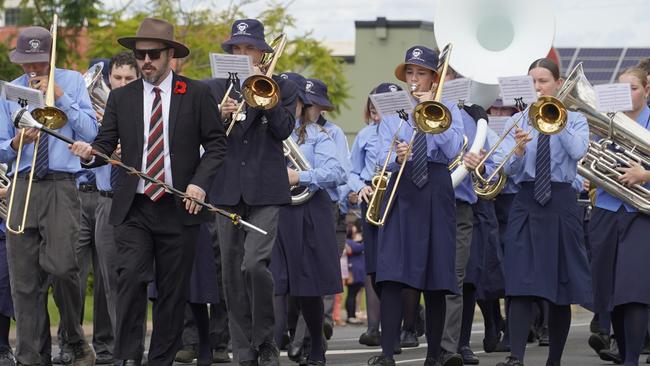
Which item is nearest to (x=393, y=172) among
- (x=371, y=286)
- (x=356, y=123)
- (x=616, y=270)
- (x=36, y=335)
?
(x=616, y=270)

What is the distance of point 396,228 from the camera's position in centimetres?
1157

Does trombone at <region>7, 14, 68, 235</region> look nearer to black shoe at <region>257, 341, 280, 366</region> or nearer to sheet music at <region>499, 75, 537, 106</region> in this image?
black shoe at <region>257, 341, 280, 366</region>

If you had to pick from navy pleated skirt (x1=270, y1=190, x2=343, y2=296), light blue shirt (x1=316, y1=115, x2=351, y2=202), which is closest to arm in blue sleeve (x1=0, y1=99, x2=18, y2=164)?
navy pleated skirt (x1=270, y1=190, x2=343, y2=296)

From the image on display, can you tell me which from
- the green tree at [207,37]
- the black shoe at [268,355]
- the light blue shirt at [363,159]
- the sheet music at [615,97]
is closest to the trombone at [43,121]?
the black shoe at [268,355]

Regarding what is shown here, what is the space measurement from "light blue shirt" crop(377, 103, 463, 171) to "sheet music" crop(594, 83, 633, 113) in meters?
1.05

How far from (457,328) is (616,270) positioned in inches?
61.0

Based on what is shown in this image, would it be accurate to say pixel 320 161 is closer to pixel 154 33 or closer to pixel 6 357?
pixel 6 357

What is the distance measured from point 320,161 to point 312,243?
677mm

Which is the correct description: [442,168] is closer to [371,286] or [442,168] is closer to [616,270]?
[616,270]

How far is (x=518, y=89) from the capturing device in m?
11.1

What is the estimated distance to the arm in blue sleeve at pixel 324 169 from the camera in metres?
12.4

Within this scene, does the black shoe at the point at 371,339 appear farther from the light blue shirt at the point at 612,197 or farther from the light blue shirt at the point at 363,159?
the light blue shirt at the point at 612,197

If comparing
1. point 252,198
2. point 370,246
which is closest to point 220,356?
point 370,246

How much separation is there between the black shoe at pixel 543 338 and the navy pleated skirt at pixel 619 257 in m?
→ 3.22
